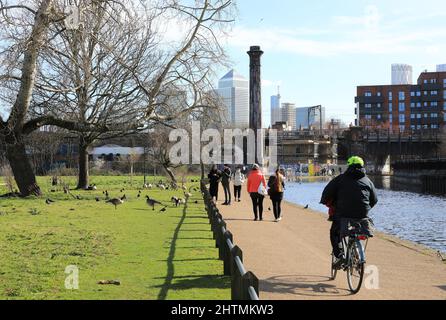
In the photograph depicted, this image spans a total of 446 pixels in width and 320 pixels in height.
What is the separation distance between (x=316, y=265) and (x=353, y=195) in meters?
3.17

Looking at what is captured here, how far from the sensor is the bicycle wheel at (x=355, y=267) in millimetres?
9242

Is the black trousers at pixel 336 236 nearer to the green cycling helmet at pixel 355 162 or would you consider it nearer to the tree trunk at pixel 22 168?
the green cycling helmet at pixel 355 162

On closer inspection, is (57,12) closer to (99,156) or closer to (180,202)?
(180,202)

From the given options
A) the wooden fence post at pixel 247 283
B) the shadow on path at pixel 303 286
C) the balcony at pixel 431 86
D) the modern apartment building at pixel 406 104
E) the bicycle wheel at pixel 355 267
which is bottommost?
the shadow on path at pixel 303 286

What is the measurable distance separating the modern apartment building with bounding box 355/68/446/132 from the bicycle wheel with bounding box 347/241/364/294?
6306 inches

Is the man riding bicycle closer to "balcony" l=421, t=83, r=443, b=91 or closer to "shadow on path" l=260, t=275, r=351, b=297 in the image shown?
"shadow on path" l=260, t=275, r=351, b=297

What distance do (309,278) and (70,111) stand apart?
892 inches

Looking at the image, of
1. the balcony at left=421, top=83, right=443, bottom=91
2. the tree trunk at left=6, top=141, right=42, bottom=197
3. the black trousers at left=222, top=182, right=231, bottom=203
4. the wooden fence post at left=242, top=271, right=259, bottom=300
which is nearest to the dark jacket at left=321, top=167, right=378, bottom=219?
the wooden fence post at left=242, top=271, right=259, bottom=300

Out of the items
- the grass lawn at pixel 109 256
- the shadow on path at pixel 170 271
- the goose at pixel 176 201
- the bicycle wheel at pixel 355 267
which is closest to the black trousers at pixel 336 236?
the bicycle wheel at pixel 355 267

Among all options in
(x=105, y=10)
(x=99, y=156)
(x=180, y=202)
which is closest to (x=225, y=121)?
(x=180, y=202)

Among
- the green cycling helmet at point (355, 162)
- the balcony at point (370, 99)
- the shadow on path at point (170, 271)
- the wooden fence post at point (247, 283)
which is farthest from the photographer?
the balcony at point (370, 99)

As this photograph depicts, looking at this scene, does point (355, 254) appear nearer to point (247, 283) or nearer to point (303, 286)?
point (303, 286)

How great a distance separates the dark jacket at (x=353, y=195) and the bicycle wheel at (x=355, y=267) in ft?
1.64

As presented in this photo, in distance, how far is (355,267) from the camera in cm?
941
